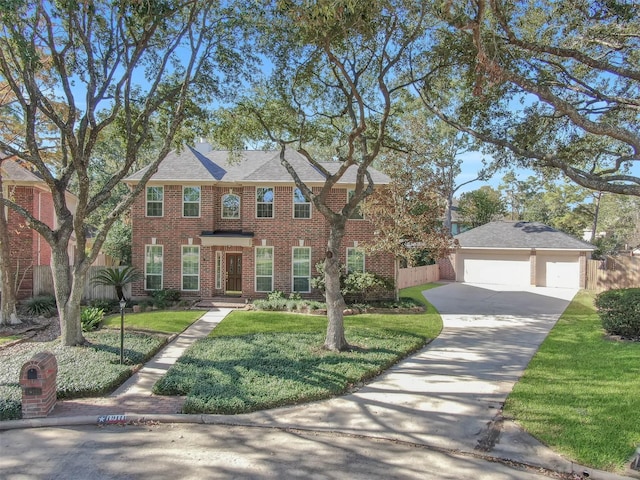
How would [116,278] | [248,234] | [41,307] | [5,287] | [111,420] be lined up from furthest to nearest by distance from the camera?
[248,234], [116,278], [41,307], [5,287], [111,420]

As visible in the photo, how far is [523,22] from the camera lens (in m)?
10.9

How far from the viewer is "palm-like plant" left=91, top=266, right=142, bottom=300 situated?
54.6 ft

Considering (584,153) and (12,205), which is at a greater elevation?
(584,153)

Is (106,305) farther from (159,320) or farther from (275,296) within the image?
(275,296)

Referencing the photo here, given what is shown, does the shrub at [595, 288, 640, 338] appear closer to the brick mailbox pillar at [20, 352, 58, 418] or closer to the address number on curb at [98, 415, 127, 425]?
the address number on curb at [98, 415, 127, 425]

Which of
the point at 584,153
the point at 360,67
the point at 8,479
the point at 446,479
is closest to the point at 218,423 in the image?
the point at 8,479

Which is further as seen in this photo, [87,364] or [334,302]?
[334,302]

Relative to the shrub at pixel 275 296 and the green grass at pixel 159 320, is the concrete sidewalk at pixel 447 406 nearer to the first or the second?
the shrub at pixel 275 296

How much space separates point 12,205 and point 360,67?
9197 millimetres

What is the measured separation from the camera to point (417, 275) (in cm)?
2702

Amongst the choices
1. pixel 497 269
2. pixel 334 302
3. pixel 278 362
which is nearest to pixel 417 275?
pixel 497 269

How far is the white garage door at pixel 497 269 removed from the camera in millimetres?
27141

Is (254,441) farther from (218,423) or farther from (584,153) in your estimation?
(584,153)

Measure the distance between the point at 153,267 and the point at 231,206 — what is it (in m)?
4.33
